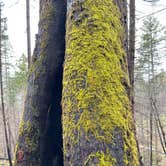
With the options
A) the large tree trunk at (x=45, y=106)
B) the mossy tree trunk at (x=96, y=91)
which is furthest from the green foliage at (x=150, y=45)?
the mossy tree trunk at (x=96, y=91)

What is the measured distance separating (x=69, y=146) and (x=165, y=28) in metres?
25.5

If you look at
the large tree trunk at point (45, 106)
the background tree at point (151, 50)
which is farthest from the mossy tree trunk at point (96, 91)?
the background tree at point (151, 50)

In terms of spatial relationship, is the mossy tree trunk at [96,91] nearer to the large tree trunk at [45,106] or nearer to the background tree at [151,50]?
the large tree trunk at [45,106]

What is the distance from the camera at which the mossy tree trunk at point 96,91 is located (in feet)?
7.81

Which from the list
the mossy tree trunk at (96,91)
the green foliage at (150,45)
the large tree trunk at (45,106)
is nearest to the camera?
the mossy tree trunk at (96,91)

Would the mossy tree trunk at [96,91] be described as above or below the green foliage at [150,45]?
below

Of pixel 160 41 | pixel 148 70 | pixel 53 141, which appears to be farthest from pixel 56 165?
pixel 148 70

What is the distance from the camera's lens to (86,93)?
2588 mm

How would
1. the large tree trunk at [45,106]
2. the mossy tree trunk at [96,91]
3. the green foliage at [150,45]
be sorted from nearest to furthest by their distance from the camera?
the mossy tree trunk at [96,91]
the large tree trunk at [45,106]
the green foliage at [150,45]

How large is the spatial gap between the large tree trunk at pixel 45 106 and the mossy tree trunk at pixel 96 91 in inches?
44.6

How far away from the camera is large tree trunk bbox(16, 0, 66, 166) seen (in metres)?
4.29

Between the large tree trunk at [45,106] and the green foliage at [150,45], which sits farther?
the green foliage at [150,45]

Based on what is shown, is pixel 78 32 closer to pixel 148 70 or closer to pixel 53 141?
pixel 53 141

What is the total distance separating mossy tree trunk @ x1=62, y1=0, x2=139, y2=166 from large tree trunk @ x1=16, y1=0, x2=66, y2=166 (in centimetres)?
113
